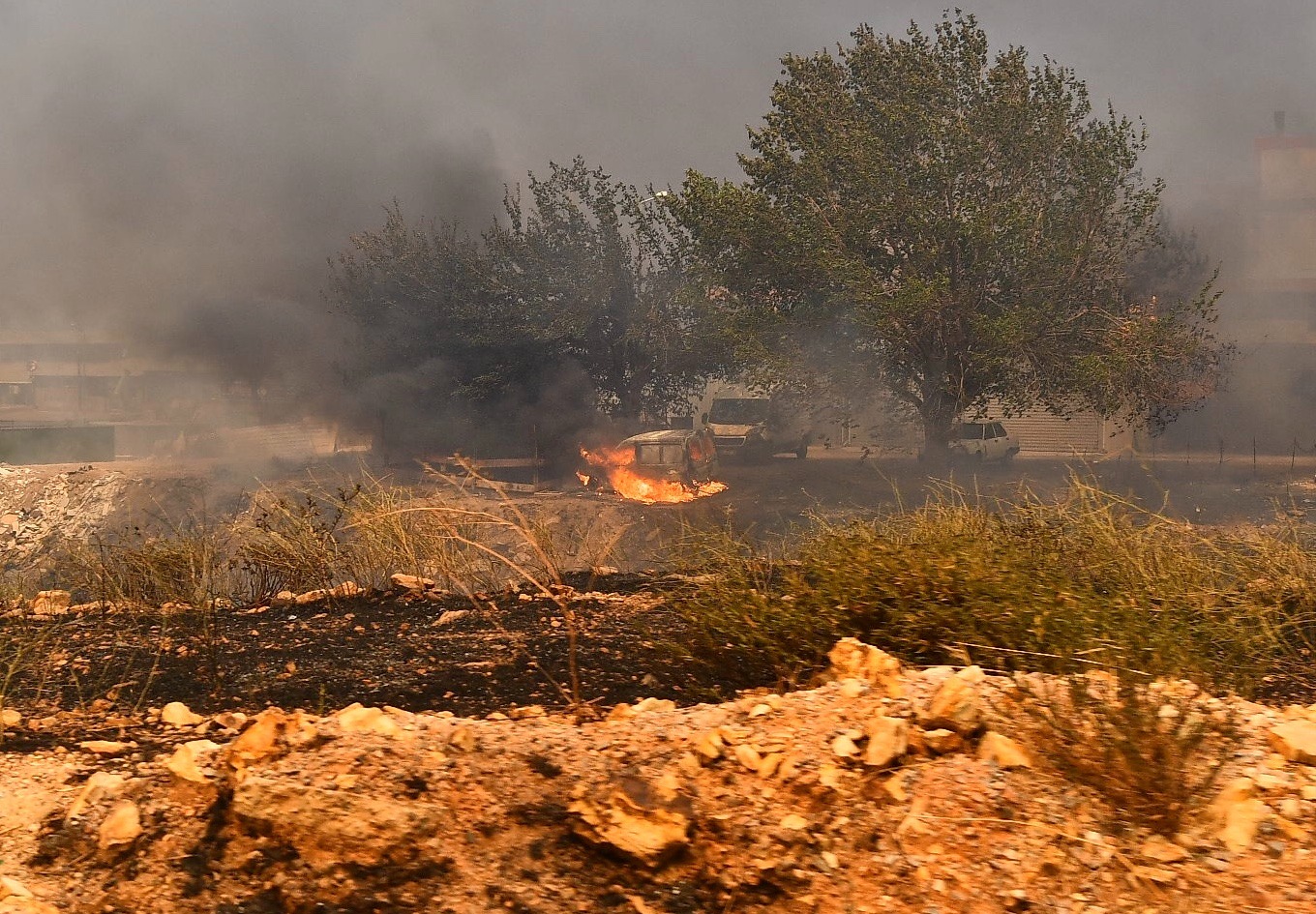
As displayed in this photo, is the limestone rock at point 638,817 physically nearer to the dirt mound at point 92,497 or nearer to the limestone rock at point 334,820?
the limestone rock at point 334,820

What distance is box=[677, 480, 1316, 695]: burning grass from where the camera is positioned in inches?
130

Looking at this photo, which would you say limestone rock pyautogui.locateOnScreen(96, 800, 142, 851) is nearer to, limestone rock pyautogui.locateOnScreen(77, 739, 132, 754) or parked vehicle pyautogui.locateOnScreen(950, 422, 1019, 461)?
limestone rock pyautogui.locateOnScreen(77, 739, 132, 754)

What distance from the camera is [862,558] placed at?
12.8ft

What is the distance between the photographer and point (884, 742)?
2.69 meters

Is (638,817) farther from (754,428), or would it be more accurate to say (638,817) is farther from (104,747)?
(754,428)

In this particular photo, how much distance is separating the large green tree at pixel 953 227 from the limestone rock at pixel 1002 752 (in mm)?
13115

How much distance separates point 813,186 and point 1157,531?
12136mm

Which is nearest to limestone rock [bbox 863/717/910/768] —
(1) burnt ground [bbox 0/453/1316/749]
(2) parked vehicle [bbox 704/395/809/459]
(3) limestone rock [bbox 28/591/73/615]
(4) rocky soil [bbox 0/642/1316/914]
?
(4) rocky soil [bbox 0/642/1316/914]

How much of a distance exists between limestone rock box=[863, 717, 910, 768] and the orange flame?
48.2 feet

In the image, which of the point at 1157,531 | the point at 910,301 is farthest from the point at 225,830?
the point at 910,301

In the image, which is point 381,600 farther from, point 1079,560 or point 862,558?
point 1079,560

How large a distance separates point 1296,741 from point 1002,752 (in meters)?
0.72

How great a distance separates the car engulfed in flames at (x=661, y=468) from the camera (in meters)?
18.5

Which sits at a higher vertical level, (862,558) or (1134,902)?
(862,558)
